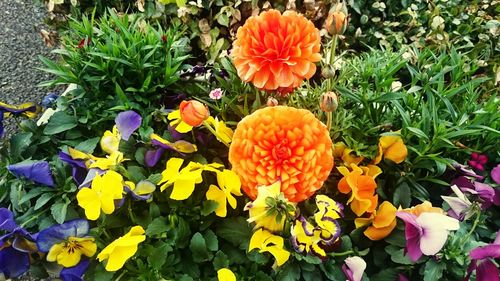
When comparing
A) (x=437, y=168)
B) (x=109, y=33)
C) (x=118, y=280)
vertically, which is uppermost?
(x=109, y=33)

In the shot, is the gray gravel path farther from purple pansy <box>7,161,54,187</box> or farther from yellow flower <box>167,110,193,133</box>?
yellow flower <box>167,110,193,133</box>

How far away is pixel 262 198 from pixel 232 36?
1.08m

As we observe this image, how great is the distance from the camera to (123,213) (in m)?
1.17

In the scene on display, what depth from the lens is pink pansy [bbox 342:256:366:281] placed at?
1.02 m

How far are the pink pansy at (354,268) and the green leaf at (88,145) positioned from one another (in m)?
0.62

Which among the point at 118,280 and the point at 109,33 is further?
the point at 109,33

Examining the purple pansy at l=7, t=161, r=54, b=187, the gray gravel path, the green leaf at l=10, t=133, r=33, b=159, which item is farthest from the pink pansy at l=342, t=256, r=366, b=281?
the gray gravel path

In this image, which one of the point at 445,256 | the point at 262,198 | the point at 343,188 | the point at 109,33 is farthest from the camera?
the point at 109,33

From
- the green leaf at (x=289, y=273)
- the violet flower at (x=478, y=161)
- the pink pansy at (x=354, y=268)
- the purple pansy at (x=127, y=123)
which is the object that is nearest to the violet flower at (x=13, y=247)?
the purple pansy at (x=127, y=123)

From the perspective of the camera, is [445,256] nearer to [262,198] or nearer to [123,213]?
[262,198]

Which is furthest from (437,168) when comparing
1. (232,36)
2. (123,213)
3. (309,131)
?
(232,36)

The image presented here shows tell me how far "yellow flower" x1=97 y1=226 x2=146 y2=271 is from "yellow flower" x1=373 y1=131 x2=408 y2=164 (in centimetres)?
55

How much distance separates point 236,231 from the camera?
1162mm

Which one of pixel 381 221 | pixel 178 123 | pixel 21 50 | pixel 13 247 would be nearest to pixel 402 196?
pixel 381 221
